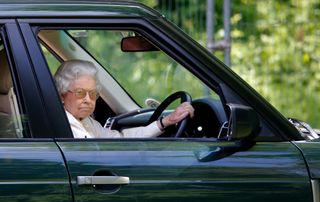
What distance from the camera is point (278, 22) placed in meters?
10.6

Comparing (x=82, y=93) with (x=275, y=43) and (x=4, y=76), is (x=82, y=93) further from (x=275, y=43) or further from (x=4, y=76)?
(x=275, y=43)

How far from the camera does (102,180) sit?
419cm

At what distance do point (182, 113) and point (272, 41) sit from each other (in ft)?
18.6

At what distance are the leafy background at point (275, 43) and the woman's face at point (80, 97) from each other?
5.66 m

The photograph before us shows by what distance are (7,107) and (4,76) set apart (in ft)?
0.74

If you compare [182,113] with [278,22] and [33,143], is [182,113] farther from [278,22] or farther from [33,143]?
[278,22]

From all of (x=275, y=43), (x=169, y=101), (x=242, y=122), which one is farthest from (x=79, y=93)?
(x=275, y=43)

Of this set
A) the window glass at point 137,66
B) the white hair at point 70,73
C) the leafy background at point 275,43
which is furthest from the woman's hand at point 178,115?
the leafy background at point 275,43

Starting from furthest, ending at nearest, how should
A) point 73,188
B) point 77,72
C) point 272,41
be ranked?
point 272,41 → point 77,72 → point 73,188

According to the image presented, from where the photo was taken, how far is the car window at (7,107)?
4.35 m

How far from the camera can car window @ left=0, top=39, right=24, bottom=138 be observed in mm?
4352

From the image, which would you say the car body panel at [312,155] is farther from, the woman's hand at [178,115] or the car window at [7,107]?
the car window at [7,107]

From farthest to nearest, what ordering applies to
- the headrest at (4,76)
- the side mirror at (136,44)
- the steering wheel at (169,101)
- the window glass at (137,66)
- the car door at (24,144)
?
the window glass at (137,66) → the steering wheel at (169,101) → the side mirror at (136,44) → the headrest at (4,76) → the car door at (24,144)

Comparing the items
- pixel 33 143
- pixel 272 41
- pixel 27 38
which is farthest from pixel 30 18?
pixel 272 41
